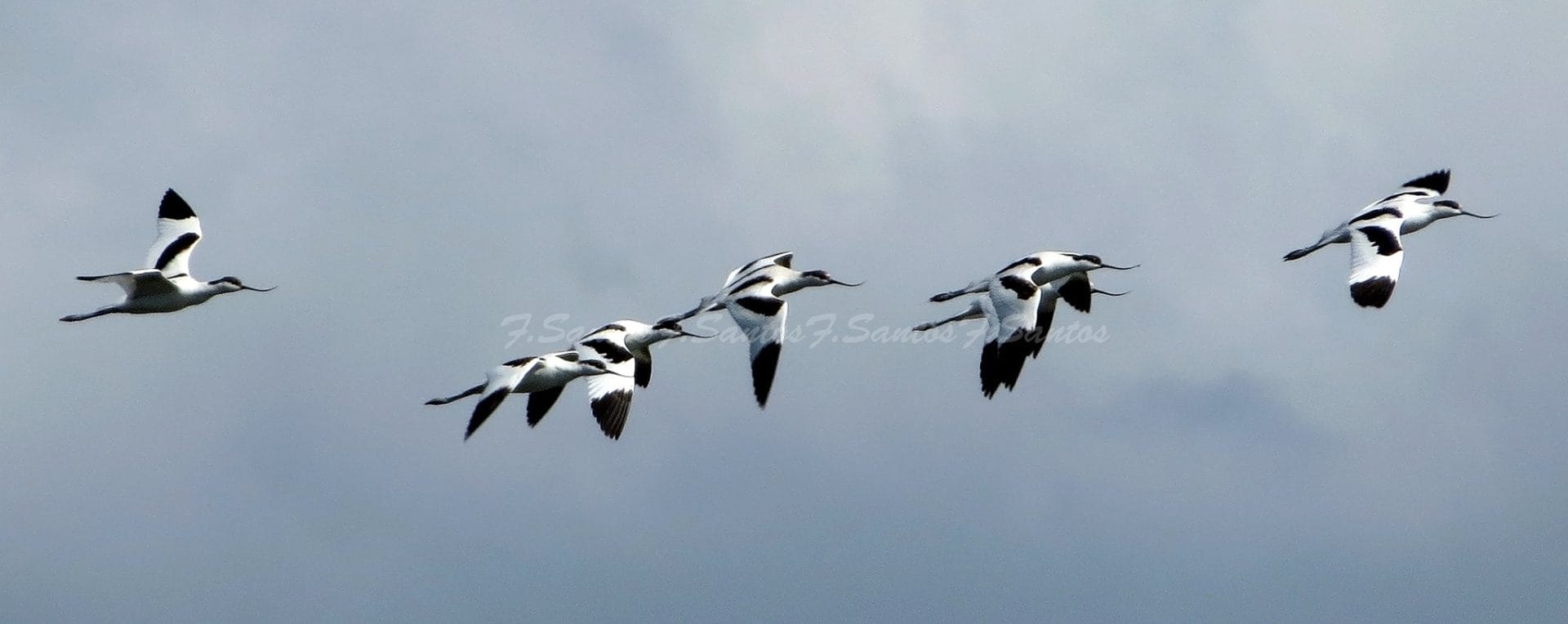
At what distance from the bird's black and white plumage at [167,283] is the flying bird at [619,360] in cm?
416

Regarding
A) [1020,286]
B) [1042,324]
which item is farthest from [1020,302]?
[1042,324]

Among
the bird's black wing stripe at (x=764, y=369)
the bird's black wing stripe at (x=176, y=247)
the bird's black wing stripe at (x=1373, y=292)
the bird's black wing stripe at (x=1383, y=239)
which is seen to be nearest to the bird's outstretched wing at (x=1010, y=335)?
the bird's black wing stripe at (x=764, y=369)

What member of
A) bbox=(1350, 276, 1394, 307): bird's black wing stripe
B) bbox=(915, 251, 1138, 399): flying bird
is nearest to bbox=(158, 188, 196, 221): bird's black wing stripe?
bbox=(915, 251, 1138, 399): flying bird

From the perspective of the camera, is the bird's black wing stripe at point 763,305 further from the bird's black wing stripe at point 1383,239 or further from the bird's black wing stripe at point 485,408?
the bird's black wing stripe at point 1383,239

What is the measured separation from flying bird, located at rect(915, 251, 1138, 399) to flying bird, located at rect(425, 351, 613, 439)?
4560 mm

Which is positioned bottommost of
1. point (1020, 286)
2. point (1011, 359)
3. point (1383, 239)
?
point (1011, 359)

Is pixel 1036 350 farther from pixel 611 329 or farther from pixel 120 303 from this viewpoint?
pixel 120 303

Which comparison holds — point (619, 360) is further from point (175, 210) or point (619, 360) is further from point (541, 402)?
point (175, 210)

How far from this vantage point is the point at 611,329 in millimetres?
26219

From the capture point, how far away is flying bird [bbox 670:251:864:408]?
22500 millimetres

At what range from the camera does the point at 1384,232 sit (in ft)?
76.7

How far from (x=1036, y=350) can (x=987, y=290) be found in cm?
92

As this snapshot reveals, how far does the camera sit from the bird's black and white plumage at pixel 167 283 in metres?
22.5

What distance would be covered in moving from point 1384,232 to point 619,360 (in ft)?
29.9
